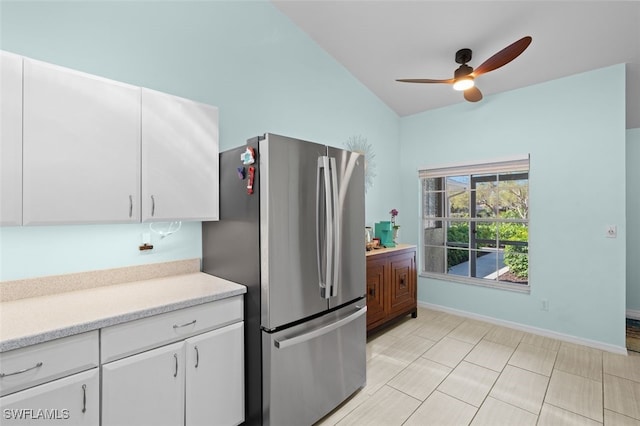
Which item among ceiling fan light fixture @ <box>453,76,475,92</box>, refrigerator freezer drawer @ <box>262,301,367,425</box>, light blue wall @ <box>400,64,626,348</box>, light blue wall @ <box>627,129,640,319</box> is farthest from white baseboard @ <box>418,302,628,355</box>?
ceiling fan light fixture @ <box>453,76,475,92</box>

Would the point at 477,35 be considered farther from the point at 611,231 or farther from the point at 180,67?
the point at 180,67

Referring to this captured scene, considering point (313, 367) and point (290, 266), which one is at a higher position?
point (290, 266)

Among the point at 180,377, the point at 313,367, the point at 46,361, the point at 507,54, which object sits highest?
the point at 507,54

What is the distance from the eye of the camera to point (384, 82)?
3.74 m

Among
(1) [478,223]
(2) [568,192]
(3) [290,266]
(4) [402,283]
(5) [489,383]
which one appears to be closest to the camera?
(3) [290,266]

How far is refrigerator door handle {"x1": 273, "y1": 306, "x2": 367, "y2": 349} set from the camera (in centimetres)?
174

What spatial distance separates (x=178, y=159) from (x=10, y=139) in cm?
71

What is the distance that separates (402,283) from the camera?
11.7 ft

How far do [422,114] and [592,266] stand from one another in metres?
2.67

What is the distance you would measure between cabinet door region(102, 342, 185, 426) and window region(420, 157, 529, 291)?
355 cm

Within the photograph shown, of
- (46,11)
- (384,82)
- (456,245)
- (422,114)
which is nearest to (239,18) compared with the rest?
(46,11)

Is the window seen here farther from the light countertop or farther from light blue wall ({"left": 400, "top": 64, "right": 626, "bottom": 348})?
the light countertop

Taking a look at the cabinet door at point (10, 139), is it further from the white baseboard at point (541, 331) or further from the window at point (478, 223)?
the white baseboard at point (541, 331)

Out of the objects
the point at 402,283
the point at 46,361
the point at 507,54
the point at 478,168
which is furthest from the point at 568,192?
the point at 46,361
